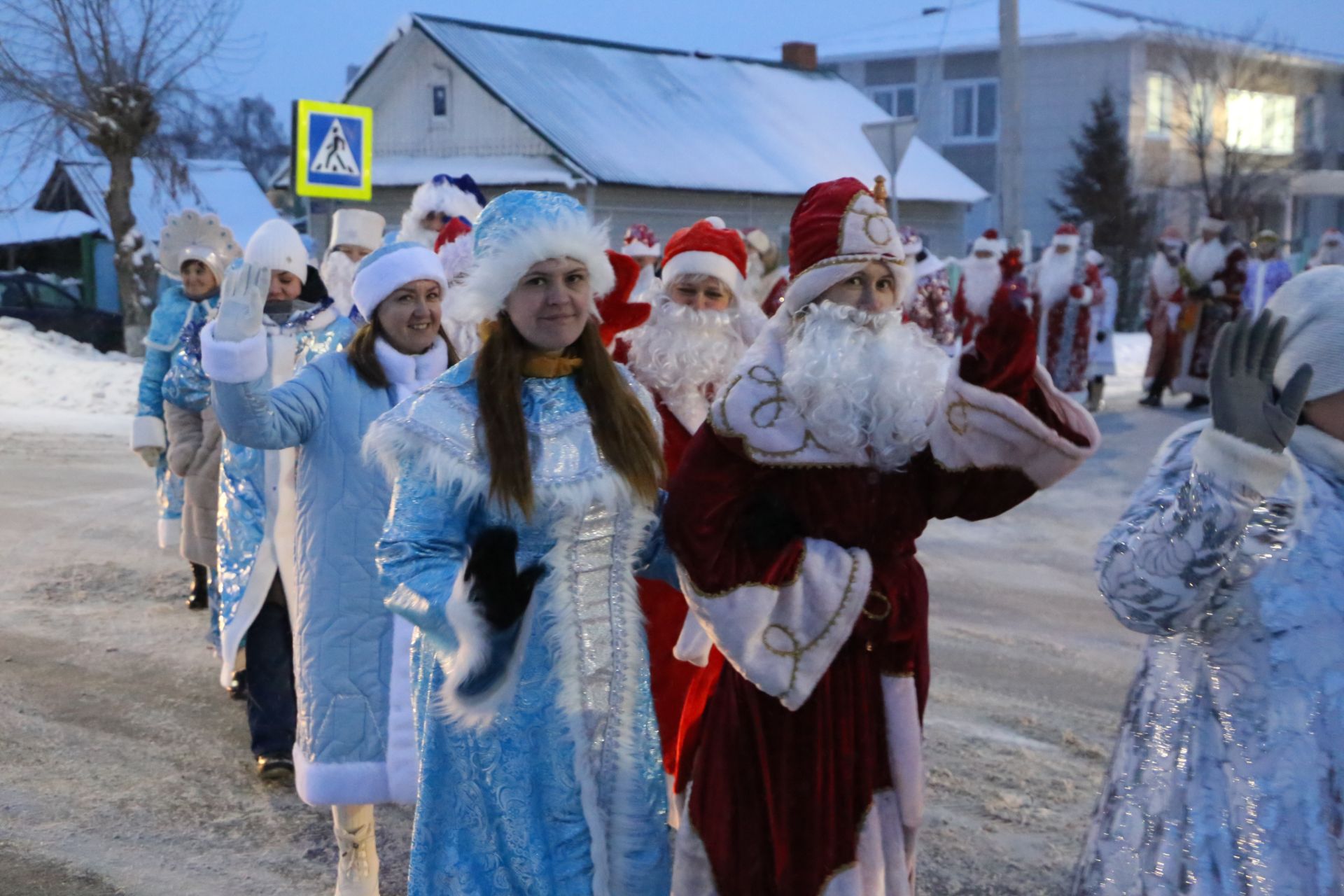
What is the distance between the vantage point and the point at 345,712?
4281 millimetres

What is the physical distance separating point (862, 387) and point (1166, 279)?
1538 cm

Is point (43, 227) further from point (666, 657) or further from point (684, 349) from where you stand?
point (666, 657)

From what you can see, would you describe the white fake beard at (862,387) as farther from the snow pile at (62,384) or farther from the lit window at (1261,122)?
the lit window at (1261,122)

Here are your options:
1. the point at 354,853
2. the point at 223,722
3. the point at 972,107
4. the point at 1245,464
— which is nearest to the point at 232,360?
the point at 354,853

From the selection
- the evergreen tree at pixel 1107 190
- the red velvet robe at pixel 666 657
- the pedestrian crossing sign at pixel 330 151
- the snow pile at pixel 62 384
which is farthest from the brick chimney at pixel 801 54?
the red velvet robe at pixel 666 657

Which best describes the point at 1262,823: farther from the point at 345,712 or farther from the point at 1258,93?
the point at 1258,93

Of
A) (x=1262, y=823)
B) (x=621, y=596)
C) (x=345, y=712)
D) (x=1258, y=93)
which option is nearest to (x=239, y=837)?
(x=345, y=712)

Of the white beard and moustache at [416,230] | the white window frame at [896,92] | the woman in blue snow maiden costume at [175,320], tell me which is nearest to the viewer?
the woman in blue snow maiden costume at [175,320]

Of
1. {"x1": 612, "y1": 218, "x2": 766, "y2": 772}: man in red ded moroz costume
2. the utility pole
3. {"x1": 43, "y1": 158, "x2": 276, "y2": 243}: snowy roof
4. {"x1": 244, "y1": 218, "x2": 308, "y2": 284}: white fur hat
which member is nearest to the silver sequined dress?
{"x1": 612, "y1": 218, "x2": 766, "y2": 772}: man in red ded moroz costume

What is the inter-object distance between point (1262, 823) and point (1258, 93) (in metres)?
41.6

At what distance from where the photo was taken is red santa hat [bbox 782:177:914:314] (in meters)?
3.50

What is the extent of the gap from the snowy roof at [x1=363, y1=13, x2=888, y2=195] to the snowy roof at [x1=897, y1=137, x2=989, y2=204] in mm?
826

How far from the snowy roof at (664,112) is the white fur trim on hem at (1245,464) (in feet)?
71.0

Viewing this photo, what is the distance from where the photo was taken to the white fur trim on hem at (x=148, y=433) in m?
7.70
